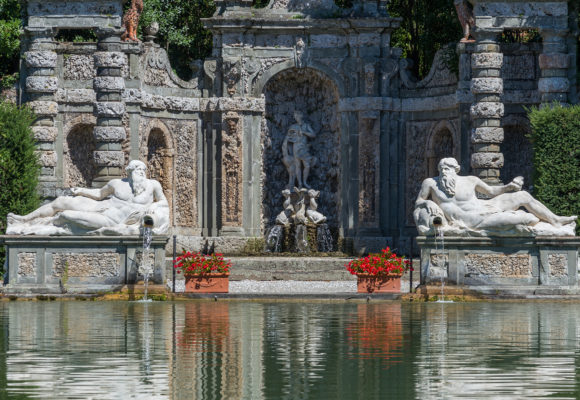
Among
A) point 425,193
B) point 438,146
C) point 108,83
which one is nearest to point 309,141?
point 438,146

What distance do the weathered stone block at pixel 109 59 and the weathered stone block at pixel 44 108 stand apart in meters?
1.59

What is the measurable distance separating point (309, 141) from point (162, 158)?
4147mm

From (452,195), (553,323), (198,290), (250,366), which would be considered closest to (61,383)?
(250,366)

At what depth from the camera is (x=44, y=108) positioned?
32.8 m

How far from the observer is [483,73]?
32.2 m

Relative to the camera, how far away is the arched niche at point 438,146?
35.1 m

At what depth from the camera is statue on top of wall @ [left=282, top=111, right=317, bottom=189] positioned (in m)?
36.2

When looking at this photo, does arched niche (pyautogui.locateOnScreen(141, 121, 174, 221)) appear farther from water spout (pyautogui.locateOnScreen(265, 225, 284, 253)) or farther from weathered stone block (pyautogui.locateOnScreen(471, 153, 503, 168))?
weathered stone block (pyautogui.locateOnScreen(471, 153, 503, 168))

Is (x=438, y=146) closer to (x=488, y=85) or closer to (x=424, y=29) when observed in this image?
(x=488, y=85)

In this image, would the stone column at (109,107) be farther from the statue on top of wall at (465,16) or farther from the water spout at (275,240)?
the statue on top of wall at (465,16)

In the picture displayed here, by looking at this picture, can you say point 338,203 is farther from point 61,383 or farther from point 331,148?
point 61,383

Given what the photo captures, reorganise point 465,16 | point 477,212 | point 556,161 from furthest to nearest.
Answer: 1. point 465,16
2. point 556,161
3. point 477,212

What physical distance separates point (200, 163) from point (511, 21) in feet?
29.8

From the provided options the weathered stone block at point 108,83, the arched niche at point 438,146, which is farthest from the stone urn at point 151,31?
the arched niche at point 438,146
